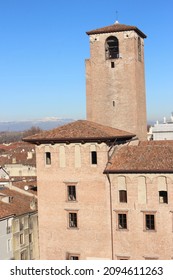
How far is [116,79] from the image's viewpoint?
32625 mm

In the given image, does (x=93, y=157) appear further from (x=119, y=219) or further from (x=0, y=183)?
(x=0, y=183)

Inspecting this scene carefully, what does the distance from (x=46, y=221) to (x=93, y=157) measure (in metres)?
5.14

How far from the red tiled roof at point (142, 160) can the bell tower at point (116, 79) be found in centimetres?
464

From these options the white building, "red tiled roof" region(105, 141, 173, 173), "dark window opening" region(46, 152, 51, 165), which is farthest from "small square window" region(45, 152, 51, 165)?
the white building

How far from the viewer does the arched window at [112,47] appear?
32969mm

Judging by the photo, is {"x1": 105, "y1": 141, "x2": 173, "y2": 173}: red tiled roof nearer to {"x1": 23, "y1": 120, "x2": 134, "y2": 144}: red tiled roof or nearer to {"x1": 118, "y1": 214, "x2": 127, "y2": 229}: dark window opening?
{"x1": 23, "y1": 120, "x2": 134, "y2": 144}: red tiled roof

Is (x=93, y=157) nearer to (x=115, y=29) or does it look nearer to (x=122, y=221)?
(x=122, y=221)

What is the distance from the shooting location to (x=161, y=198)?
25750mm

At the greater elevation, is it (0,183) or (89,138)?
(89,138)

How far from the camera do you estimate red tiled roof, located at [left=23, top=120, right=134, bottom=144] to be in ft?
87.8

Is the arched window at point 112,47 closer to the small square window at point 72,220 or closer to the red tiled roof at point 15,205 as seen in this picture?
the small square window at point 72,220

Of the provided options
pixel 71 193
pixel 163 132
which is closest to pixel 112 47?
pixel 71 193

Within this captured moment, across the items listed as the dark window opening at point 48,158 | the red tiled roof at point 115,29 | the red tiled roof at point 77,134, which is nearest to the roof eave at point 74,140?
the red tiled roof at point 77,134
